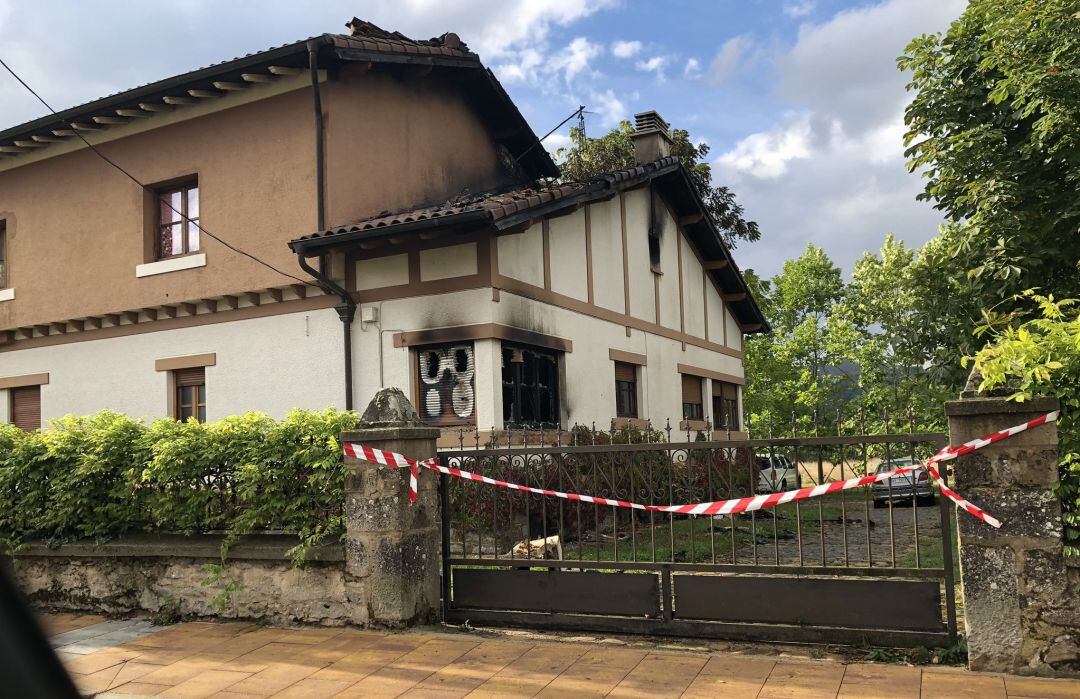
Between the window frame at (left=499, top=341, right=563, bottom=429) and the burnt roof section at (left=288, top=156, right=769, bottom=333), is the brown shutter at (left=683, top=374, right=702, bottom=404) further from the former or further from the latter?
the window frame at (left=499, top=341, right=563, bottom=429)

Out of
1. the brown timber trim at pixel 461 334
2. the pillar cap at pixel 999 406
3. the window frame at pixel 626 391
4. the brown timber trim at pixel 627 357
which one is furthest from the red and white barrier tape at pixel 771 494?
the window frame at pixel 626 391

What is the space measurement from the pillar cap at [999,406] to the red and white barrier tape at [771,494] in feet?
0.20

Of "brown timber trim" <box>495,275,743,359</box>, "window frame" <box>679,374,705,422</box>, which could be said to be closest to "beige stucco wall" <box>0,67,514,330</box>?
"brown timber trim" <box>495,275,743,359</box>

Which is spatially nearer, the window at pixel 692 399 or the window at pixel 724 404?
the window at pixel 692 399

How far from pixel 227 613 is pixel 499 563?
2402mm

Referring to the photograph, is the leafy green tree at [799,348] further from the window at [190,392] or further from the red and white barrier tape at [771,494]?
the red and white barrier tape at [771,494]

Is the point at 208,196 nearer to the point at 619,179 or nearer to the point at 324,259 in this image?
the point at 324,259

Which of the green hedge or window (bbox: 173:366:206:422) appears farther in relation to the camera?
window (bbox: 173:366:206:422)

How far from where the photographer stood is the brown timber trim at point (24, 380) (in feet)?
52.0

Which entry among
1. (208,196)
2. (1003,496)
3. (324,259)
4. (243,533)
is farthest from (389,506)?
(208,196)

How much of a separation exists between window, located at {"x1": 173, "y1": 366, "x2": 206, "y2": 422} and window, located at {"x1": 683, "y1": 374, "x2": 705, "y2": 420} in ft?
30.9

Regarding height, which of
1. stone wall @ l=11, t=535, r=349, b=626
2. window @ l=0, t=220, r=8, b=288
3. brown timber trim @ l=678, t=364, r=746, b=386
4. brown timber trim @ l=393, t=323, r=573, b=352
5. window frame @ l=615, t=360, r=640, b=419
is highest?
window @ l=0, t=220, r=8, b=288

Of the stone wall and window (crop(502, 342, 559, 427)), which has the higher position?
window (crop(502, 342, 559, 427))

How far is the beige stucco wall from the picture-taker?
13.4 meters
